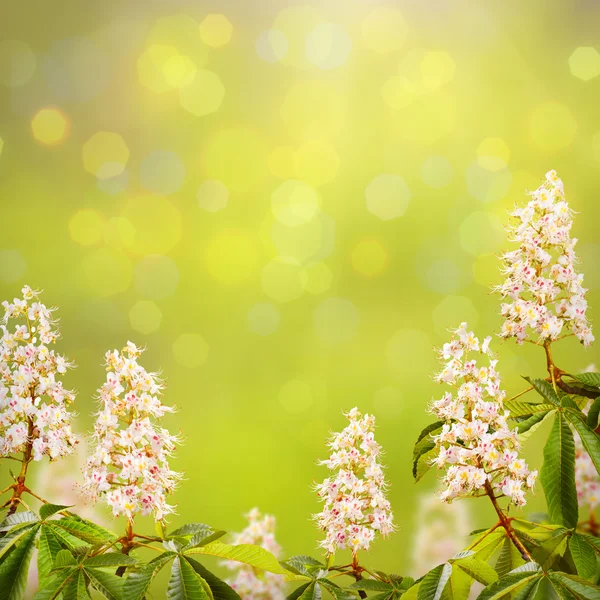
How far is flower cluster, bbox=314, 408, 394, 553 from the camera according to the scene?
1.36m

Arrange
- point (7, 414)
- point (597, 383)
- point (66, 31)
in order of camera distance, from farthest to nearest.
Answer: point (66, 31)
point (597, 383)
point (7, 414)

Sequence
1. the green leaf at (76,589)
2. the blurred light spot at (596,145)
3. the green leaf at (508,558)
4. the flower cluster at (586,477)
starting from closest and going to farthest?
the green leaf at (76,589)
the green leaf at (508,558)
the flower cluster at (586,477)
the blurred light spot at (596,145)

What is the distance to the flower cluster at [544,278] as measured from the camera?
56.6 inches

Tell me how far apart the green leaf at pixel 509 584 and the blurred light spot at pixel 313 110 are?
148cm

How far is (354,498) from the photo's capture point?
1.38 m

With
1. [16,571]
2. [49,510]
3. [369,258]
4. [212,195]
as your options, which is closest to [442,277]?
[369,258]

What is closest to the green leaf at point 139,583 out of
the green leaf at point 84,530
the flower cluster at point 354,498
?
the green leaf at point 84,530

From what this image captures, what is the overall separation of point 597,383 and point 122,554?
105cm

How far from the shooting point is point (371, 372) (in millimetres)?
2141

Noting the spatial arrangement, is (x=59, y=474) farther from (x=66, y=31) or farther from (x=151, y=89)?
(x=66, y=31)

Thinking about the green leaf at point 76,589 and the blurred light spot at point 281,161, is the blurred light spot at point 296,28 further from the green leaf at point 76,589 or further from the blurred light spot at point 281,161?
the green leaf at point 76,589

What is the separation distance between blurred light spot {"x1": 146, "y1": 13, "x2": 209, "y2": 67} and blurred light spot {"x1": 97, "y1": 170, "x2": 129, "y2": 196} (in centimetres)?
44

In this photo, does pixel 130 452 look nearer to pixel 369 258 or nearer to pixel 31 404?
pixel 31 404

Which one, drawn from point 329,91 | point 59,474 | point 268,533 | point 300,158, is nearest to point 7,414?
point 59,474
